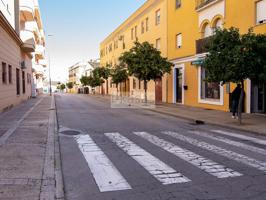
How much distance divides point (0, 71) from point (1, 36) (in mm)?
1943

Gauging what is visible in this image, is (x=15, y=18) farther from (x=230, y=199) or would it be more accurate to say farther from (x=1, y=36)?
(x=230, y=199)

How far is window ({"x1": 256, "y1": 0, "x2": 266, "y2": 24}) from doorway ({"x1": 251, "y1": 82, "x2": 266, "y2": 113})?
3173mm

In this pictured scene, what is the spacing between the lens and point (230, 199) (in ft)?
13.9

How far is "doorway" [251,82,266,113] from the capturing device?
583 inches

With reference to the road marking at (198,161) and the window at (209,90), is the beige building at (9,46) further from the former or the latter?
the window at (209,90)

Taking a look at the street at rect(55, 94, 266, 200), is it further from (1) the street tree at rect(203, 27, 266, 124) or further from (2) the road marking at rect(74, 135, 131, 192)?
(1) the street tree at rect(203, 27, 266, 124)

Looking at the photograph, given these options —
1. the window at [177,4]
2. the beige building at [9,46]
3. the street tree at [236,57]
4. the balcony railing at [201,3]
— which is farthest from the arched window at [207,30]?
the beige building at [9,46]

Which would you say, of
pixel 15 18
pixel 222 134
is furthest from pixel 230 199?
pixel 15 18

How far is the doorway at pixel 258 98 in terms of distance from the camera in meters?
14.8

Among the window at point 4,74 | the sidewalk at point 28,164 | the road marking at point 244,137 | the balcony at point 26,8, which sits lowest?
the road marking at point 244,137

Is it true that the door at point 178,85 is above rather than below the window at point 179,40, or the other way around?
below

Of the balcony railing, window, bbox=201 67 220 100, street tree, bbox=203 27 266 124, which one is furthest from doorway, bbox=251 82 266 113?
the balcony railing

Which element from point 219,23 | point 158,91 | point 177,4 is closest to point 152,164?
point 219,23

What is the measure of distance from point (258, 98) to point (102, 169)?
11878 millimetres
